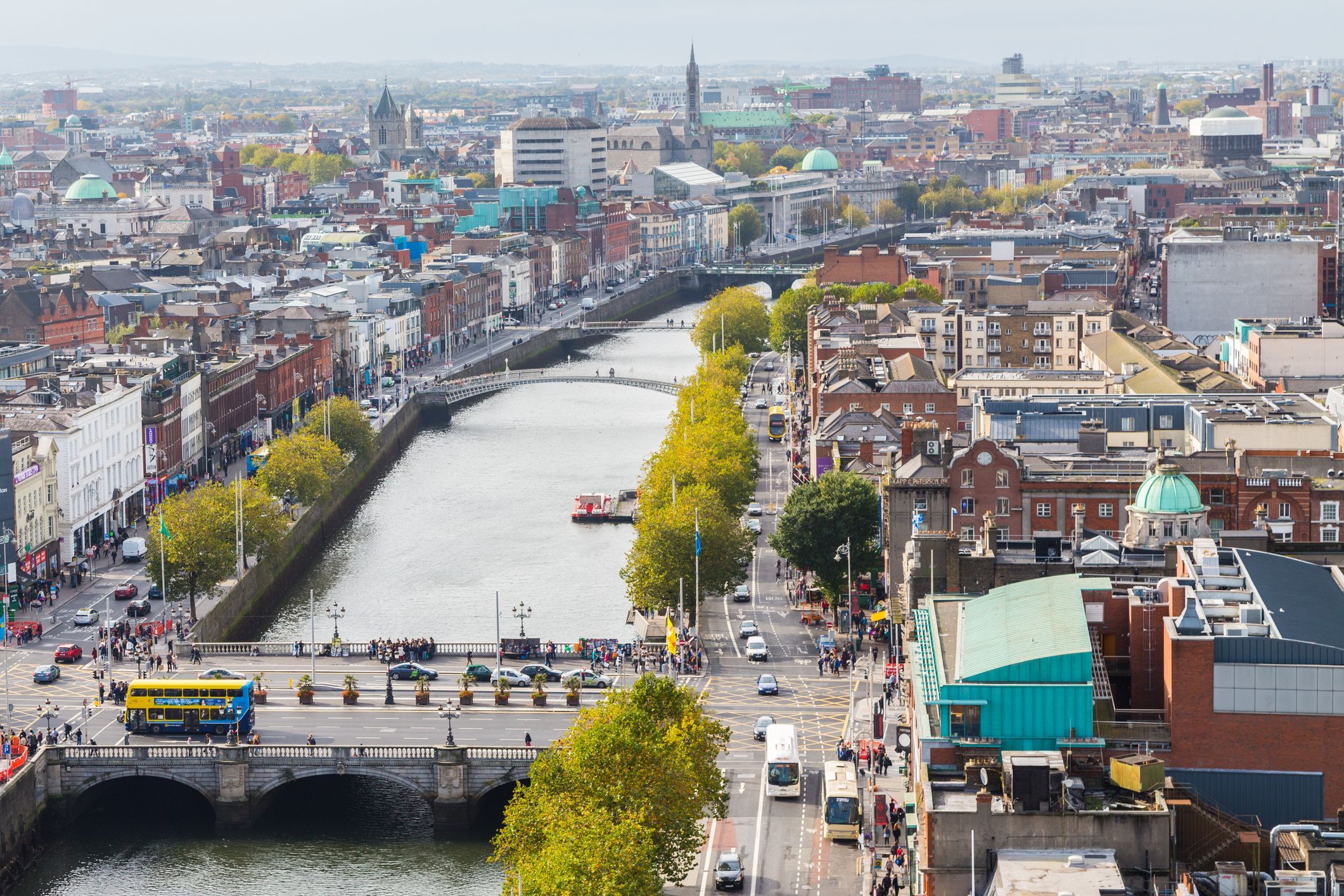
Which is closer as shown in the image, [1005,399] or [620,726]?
[620,726]

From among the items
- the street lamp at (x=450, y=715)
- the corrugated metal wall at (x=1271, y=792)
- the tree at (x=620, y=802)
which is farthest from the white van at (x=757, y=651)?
the corrugated metal wall at (x=1271, y=792)

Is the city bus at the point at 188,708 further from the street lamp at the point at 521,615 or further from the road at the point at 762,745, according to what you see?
the street lamp at the point at 521,615

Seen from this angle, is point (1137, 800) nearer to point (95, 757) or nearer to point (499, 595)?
point (95, 757)

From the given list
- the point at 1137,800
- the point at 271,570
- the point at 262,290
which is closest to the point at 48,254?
the point at 262,290

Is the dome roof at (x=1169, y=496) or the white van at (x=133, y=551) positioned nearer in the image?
the dome roof at (x=1169, y=496)

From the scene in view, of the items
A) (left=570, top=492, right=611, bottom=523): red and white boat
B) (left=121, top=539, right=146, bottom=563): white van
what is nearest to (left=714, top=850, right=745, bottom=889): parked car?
(left=121, top=539, right=146, bottom=563): white van

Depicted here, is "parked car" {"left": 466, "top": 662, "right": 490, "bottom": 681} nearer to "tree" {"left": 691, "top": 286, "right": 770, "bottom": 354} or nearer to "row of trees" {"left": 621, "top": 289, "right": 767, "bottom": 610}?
"row of trees" {"left": 621, "top": 289, "right": 767, "bottom": 610}
